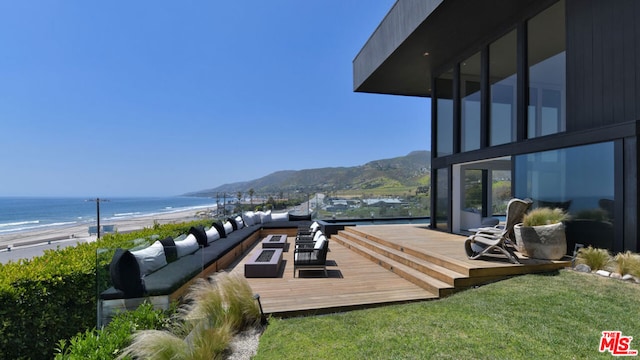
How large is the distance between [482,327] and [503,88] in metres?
6.51

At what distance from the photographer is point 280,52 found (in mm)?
18109

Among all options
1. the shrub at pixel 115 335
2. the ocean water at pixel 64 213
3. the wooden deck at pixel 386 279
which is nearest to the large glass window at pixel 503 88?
the wooden deck at pixel 386 279

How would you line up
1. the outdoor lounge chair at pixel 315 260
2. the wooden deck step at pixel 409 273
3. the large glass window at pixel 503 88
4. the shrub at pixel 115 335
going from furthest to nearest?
the large glass window at pixel 503 88, the outdoor lounge chair at pixel 315 260, the wooden deck step at pixel 409 273, the shrub at pixel 115 335

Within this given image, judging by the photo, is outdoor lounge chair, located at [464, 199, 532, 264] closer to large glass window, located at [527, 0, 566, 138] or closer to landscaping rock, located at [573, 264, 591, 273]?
landscaping rock, located at [573, 264, 591, 273]

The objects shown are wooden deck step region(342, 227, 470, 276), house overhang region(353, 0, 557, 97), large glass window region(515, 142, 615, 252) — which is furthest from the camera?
house overhang region(353, 0, 557, 97)

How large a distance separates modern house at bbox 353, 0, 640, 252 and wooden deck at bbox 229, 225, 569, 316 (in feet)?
4.83

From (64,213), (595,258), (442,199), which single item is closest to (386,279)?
(595,258)

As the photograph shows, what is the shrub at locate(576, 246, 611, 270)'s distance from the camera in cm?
429

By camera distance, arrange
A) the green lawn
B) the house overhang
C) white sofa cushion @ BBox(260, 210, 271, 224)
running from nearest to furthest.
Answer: the green lawn → the house overhang → white sofa cushion @ BBox(260, 210, 271, 224)

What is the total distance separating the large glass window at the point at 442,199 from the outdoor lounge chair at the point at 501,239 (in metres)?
4.05

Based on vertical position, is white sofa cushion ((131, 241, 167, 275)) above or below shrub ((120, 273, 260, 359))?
above

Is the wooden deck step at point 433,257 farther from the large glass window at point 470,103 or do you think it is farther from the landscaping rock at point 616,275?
the large glass window at point 470,103

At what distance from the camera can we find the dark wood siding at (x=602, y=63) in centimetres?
452

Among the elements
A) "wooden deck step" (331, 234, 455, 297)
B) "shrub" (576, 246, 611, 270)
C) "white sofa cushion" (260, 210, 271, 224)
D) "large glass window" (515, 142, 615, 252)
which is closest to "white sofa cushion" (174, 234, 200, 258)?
"wooden deck step" (331, 234, 455, 297)
